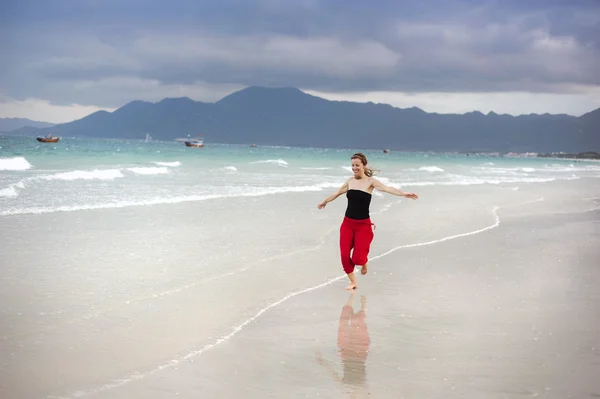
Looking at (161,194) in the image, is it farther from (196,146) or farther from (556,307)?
(196,146)

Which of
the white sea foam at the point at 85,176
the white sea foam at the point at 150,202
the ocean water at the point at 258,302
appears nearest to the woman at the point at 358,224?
the ocean water at the point at 258,302

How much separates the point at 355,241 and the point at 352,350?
3.06 metres

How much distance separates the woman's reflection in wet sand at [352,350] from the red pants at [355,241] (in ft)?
3.18

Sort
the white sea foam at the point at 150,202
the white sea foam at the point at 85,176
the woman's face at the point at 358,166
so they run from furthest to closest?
1. the white sea foam at the point at 85,176
2. the white sea foam at the point at 150,202
3. the woman's face at the point at 358,166

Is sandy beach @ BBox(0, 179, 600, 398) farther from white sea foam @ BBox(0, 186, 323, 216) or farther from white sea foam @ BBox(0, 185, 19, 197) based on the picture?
white sea foam @ BBox(0, 185, 19, 197)

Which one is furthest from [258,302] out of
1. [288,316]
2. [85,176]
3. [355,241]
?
[85,176]

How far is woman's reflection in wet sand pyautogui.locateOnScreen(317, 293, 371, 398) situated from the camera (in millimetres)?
5383

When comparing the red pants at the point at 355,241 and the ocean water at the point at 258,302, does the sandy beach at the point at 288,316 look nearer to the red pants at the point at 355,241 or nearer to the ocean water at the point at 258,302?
the ocean water at the point at 258,302

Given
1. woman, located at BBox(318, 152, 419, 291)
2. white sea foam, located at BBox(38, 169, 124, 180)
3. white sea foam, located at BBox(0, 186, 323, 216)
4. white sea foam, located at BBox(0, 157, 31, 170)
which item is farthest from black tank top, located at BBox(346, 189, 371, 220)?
white sea foam, located at BBox(0, 157, 31, 170)

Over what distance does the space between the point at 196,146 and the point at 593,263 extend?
13782 cm

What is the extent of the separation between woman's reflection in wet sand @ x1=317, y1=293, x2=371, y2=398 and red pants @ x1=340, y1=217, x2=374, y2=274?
97 cm

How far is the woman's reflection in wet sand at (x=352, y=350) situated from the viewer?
5383mm

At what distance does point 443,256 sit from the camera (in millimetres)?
12078

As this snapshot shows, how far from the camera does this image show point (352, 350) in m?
6.31
